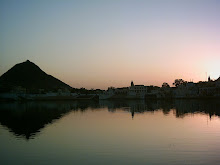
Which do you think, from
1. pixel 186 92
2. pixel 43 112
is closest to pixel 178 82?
pixel 186 92

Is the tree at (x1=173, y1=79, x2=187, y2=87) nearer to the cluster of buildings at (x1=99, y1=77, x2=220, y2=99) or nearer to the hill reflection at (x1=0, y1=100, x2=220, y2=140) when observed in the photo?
the cluster of buildings at (x1=99, y1=77, x2=220, y2=99)

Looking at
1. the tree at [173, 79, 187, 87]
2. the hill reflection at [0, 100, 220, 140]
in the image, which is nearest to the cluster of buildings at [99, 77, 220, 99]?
the tree at [173, 79, 187, 87]

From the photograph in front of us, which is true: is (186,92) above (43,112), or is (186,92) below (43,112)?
above

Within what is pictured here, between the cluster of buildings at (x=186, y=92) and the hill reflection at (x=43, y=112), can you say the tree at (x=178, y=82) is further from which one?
the hill reflection at (x=43, y=112)

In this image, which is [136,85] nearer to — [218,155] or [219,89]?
[219,89]

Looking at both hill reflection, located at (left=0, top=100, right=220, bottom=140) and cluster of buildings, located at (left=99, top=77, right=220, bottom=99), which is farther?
cluster of buildings, located at (left=99, top=77, right=220, bottom=99)

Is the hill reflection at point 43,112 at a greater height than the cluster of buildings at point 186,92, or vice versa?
the cluster of buildings at point 186,92

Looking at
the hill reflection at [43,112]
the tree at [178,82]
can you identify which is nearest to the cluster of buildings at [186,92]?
the tree at [178,82]

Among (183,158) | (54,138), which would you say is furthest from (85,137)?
(183,158)

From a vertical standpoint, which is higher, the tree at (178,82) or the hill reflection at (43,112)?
the tree at (178,82)

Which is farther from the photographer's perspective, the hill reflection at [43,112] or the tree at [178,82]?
the tree at [178,82]

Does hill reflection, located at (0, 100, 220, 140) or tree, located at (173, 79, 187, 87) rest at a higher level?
tree, located at (173, 79, 187, 87)

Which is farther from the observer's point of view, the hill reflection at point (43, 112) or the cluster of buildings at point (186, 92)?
the cluster of buildings at point (186, 92)

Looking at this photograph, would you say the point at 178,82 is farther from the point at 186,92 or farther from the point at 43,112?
the point at 43,112
